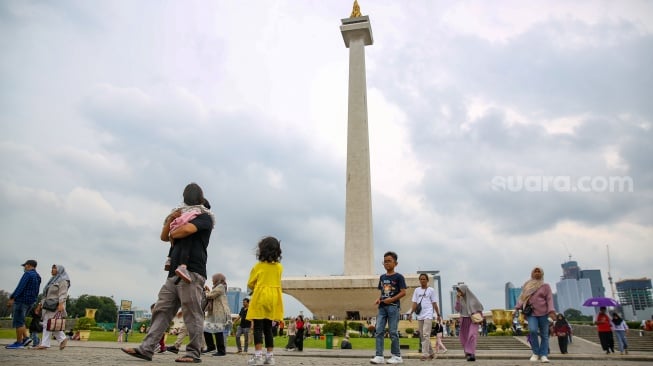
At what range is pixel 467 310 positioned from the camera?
910 cm

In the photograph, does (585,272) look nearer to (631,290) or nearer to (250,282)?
(631,290)

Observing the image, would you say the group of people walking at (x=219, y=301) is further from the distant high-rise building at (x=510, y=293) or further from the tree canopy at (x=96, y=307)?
the distant high-rise building at (x=510, y=293)

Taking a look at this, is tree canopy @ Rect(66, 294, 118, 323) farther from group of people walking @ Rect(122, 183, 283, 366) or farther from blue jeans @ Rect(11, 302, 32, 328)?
group of people walking @ Rect(122, 183, 283, 366)

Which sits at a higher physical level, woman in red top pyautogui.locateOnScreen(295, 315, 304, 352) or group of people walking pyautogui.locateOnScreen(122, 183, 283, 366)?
group of people walking pyautogui.locateOnScreen(122, 183, 283, 366)

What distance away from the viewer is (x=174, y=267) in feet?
17.8

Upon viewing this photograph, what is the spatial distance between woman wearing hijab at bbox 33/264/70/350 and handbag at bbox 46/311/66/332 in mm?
70

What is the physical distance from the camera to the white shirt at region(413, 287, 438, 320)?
937cm

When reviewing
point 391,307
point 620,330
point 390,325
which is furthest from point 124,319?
point 620,330

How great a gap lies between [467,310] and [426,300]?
821 mm

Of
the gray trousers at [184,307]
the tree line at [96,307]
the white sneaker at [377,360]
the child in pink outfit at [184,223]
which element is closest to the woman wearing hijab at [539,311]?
the white sneaker at [377,360]

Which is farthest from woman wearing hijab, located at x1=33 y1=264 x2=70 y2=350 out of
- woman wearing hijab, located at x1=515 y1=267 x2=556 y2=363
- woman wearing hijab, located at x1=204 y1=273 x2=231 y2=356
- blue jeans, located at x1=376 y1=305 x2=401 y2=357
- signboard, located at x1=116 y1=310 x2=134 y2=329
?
signboard, located at x1=116 y1=310 x2=134 y2=329

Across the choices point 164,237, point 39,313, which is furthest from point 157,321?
point 39,313

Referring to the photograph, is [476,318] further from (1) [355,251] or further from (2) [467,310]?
(1) [355,251]

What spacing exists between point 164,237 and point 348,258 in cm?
2791
